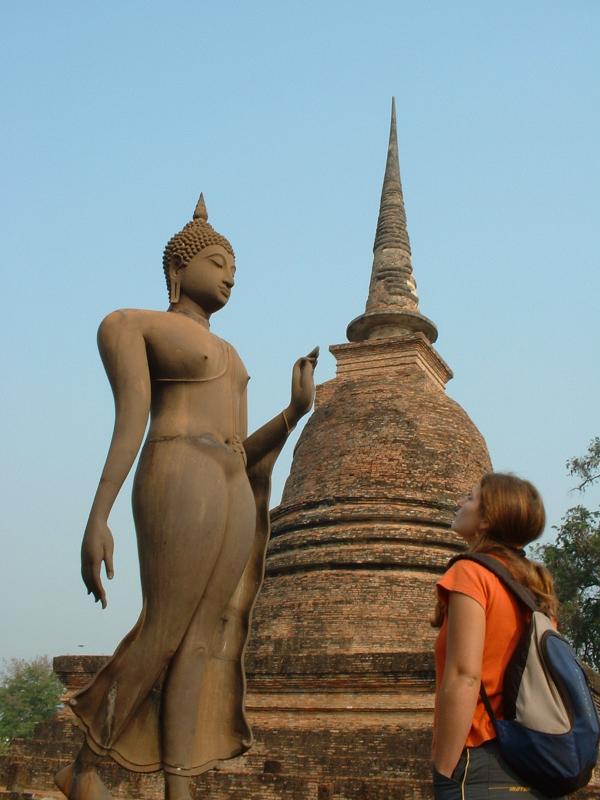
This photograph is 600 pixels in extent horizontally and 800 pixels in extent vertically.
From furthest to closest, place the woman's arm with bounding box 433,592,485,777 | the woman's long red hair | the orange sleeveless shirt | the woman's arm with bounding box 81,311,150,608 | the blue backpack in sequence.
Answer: the woman's arm with bounding box 81,311,150,608 → the woman's long red hair → the orange sleeveless shirt → the woman's arm with bounding box 433,592,485,777 → the blue backpack

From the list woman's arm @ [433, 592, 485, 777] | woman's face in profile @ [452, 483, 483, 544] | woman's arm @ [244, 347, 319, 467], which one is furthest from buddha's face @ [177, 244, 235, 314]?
woman's arm @ [433, 592, 485, 777]

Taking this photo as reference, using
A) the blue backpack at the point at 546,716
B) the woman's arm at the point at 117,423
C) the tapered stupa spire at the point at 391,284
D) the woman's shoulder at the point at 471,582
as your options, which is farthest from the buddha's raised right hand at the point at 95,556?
the tapered stupa spire at the point at 391,284

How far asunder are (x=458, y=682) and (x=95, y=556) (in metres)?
1.86

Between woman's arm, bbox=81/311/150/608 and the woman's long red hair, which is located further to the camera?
woman's arm, bbox=81/311/150/608

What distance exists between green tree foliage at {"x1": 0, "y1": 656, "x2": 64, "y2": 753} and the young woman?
40598mm

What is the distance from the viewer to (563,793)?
2635 millimetres

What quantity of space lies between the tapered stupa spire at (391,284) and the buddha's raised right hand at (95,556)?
48.2 feet

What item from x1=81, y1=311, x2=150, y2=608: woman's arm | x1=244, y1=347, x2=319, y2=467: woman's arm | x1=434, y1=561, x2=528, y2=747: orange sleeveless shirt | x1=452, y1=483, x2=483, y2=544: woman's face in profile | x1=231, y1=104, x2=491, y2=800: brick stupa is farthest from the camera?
x1=231, y1=104, x2=491, y2=800: brick stupa

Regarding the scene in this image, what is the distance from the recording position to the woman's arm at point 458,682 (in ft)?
8.74

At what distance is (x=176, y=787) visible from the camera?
4031mm

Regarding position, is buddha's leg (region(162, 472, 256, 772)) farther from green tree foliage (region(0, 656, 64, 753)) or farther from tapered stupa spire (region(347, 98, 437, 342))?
green tree foliage (region(0, 656, 64, 753))

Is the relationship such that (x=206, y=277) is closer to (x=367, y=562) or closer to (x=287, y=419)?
(x=287, y=419)

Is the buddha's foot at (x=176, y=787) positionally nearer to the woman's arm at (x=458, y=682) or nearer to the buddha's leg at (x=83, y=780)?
the buddha's leg at (x=83, y=780)

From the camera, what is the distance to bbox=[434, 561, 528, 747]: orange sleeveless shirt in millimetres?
2826
